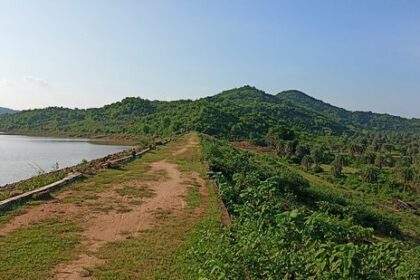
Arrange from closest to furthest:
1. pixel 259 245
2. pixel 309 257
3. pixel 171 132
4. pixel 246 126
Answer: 1. pixel 309 257
2. pixel 259 245
3. pixel 171 132
4. pixel 246 126

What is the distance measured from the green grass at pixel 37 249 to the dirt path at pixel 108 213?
8.2 inches

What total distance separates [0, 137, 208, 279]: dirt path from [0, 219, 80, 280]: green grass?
0.21 meters

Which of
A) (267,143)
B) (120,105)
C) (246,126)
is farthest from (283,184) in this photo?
(120,105)

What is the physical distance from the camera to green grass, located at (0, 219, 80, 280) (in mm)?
6859

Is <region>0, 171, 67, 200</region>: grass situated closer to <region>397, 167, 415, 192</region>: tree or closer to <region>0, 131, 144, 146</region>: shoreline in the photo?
<region>397, 167, 415, 192</region>: tree

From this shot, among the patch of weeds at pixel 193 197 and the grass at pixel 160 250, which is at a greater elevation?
the patch of weeds at pixel 193 197

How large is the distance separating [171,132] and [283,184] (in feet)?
152

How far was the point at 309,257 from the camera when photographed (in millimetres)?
4691

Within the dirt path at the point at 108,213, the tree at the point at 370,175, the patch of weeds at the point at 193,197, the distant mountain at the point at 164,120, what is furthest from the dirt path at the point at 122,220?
the distant mountain at the point at 164,120

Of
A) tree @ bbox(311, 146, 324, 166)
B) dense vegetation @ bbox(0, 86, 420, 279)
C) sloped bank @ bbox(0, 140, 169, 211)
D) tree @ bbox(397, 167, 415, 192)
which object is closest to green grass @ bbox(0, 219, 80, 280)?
sloped bank @ bbox(0, 140, 169, 211)

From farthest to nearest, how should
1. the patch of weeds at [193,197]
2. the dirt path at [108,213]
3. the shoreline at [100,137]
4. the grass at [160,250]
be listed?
the shoreline at [100,137], the patch of weeds at [193,197], the dirt path at [108,213], the grass at [160,250]

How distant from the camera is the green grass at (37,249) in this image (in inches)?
270

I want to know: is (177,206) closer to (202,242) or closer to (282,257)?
(202,242)

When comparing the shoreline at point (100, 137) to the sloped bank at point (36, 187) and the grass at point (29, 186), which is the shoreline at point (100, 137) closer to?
the sloped bank at point (36, 187)
